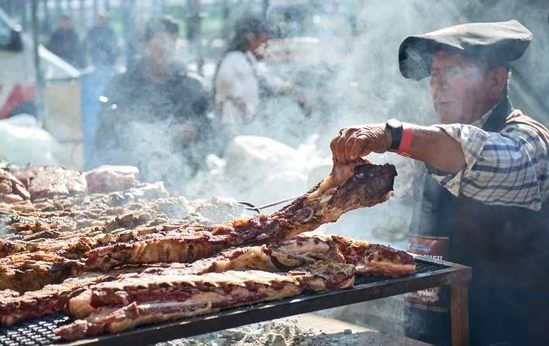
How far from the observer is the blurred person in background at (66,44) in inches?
634

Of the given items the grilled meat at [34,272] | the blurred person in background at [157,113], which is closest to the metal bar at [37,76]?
the blurred person in background at [157,113]

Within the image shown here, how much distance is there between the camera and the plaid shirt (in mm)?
4074

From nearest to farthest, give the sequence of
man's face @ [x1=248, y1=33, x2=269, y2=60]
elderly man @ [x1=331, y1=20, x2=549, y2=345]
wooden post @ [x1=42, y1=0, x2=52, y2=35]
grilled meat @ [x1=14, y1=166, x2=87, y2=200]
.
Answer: elderly man @ [x1=331, y1=20, x2=549, y2=345]
grilled meat @ [x1=14, y1=166, x2=87, y2=200]
man's face @ [x1=248, y1=33, x2=269, y2=60]
wooden post @ [x1=42, y1=0, x2=52, y2=35]

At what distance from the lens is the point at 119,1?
15.5 m

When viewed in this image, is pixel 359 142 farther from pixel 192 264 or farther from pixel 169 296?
pixel 169 296

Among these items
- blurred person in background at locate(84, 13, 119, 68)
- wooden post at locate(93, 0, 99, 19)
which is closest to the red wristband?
blurred person in background at locate(84, 13, 119, 68)

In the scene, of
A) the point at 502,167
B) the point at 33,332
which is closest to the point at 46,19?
the point at 502,167

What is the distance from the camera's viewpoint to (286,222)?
12.6 ft

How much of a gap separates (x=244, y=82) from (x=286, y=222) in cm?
767

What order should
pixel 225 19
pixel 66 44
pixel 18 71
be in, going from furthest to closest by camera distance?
1. pixel 66 44
2. pixel 225 19
3. pixel 18 71

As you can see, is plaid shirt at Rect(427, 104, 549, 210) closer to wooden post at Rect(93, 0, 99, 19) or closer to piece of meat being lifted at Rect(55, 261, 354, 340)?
piece of meat being lifted at Rect(55, 261, 354, 340)

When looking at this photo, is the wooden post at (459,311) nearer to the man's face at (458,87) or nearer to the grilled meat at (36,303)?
the man's face at (458,87)

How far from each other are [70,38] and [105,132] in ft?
22.3

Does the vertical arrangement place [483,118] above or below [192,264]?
above
